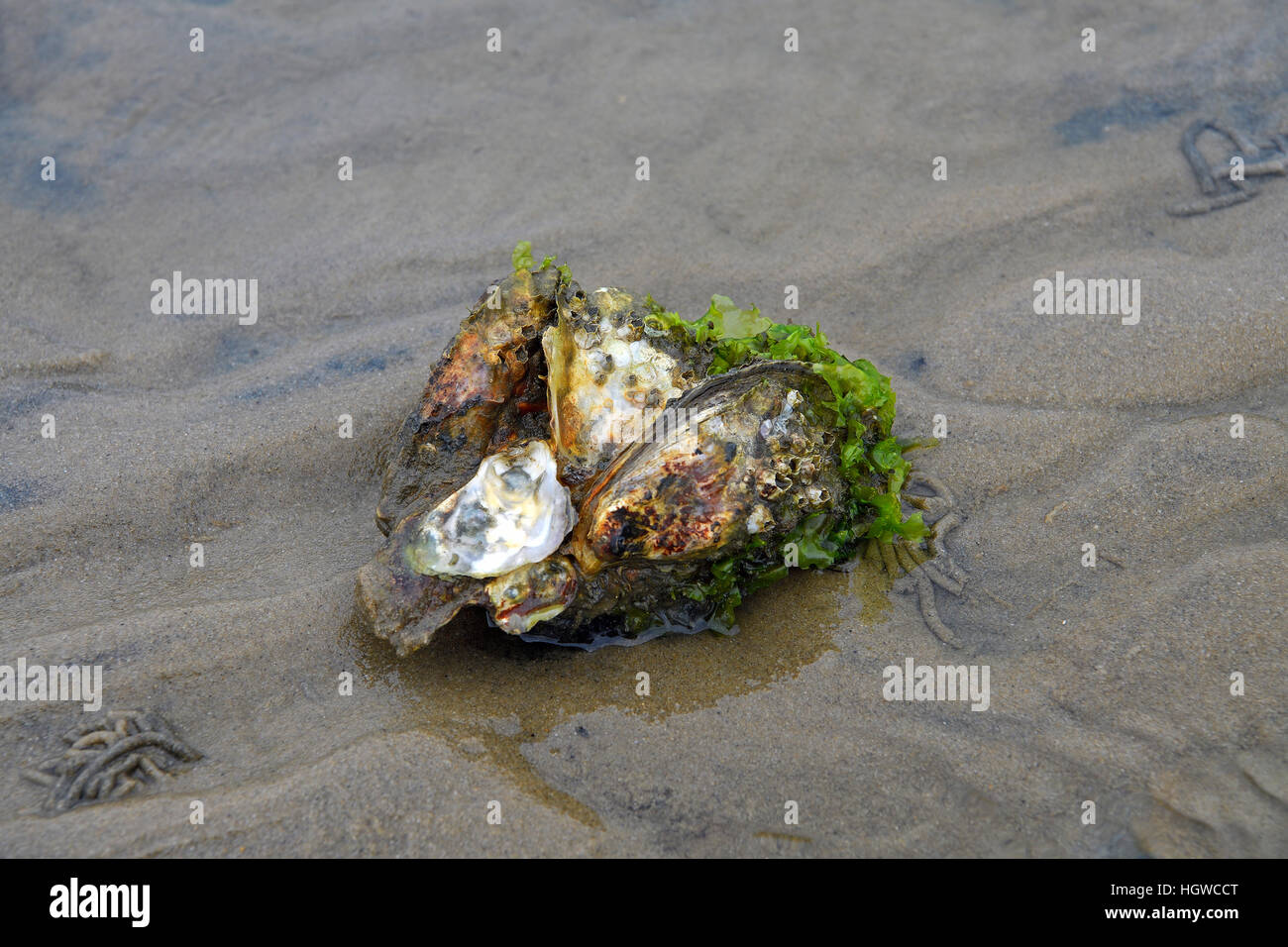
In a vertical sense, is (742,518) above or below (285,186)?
below

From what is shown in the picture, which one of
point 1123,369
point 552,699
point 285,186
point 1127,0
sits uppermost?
point 1127,0

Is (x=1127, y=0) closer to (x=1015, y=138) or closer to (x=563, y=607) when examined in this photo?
(x=1015, y=138)

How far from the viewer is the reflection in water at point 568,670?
10.5ft

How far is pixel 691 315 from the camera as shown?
4.95 metres

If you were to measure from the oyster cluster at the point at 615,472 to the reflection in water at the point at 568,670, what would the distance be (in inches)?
3.5

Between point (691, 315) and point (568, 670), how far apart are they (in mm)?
2228

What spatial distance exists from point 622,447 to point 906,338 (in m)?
1.93

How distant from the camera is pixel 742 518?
3.24 m

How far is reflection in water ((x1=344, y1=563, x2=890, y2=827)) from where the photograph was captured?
10.5 ft

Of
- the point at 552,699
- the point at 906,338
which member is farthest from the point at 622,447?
the point at 906,338
